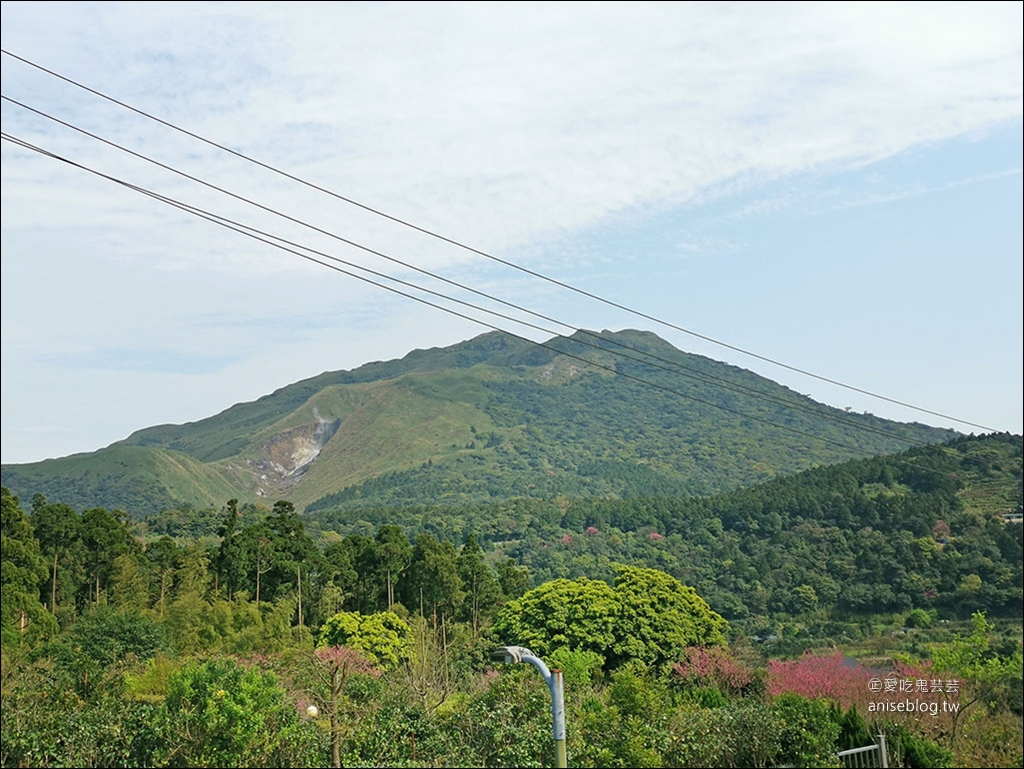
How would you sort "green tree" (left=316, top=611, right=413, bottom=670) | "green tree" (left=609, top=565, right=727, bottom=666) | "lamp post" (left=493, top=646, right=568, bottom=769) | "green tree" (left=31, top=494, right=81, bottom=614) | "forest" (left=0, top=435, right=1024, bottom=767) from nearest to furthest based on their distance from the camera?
1. "lamp post" (left=493, top=646, right=568, bottom=769)
2. "forest" (left=0, top=435, right=1024, bottom=767)
3. "green tree" (left=609, top=565, right=727, bottom=666)
4. "green tree" (left=316, top=611, right=413, bottom=670)
5. "green tree" (left=31, top=494, right=81, bottom=614)

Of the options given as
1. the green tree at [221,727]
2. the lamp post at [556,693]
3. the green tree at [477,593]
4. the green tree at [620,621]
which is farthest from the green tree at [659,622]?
the lamp post at [556,693]

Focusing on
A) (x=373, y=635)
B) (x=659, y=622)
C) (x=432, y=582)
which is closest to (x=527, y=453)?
(x=432, y=582)

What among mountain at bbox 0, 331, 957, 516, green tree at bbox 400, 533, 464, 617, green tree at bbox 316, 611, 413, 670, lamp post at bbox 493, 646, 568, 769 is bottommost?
green tree at bbox 316, 611, 413, 670

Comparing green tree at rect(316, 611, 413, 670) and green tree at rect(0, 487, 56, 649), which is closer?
green tree at rect(0, 487, 56, 649)

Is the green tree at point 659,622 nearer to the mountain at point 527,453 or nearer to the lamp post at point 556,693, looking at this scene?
the lamp post at point 556,693

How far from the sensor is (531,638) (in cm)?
2756

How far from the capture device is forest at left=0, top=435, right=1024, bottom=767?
44.3ft

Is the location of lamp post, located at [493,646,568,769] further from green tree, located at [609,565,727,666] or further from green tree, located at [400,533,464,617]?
green tree, located at [400,533,464,617]

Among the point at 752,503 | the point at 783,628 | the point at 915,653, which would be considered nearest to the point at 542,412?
the point at 752,503

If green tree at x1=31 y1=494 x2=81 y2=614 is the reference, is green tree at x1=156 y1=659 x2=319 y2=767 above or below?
below

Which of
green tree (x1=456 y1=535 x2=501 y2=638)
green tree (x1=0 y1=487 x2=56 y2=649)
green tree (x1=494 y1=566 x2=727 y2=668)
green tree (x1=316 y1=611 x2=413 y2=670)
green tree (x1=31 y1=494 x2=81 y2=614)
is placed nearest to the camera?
green tree (x1=0 y1=487 x2=56 y2=649)

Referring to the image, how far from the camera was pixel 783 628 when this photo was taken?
50594 mm

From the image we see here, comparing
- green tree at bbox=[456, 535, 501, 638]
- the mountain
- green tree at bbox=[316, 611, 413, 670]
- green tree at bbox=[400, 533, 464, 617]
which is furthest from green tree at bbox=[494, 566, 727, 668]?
the mountain

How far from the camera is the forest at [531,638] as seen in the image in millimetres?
13508
